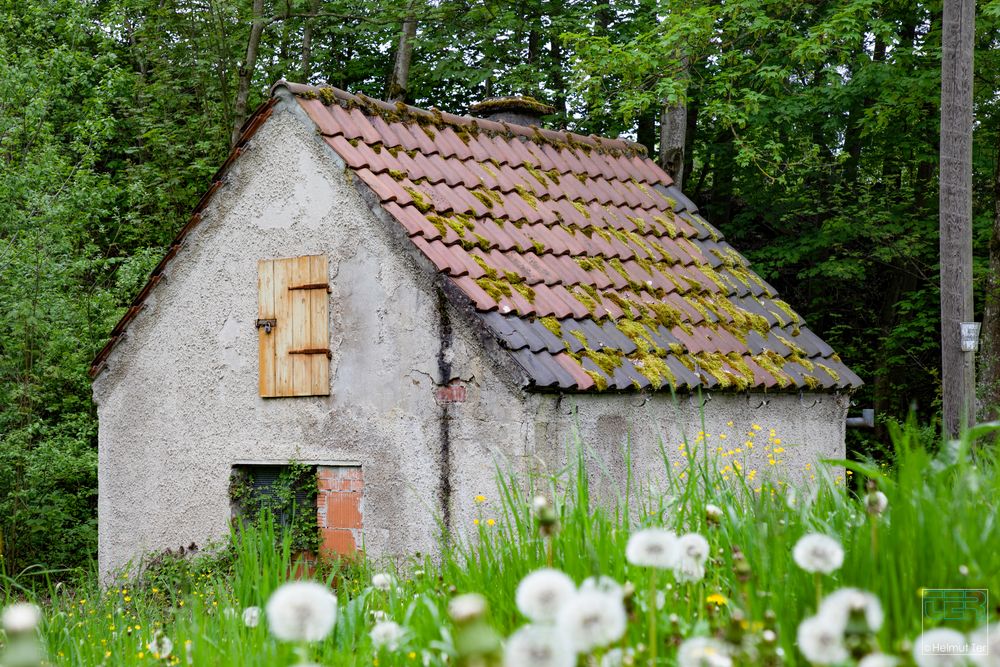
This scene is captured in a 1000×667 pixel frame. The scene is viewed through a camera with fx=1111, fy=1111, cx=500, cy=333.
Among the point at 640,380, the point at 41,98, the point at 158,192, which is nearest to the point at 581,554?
the point at 640,380

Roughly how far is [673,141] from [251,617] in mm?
16036

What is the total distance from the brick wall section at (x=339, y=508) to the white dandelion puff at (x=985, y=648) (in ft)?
24.8

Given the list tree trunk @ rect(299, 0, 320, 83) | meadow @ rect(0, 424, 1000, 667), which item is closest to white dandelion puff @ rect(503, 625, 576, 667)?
meadow @ rect(0, 424, 1000, 667)

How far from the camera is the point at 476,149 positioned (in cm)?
1102

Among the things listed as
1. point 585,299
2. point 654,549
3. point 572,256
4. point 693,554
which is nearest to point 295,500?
point 585,299

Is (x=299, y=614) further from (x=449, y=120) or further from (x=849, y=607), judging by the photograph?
(x=449, y=120)

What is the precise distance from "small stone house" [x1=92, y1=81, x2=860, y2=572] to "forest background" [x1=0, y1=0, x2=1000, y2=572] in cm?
385

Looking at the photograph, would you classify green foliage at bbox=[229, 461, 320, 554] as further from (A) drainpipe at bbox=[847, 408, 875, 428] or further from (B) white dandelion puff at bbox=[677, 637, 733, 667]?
(B) white dandelion puff at bbox=[677, 637, 733, 667]

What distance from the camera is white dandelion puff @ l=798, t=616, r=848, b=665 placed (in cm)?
176

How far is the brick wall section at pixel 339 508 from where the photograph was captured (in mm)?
9141

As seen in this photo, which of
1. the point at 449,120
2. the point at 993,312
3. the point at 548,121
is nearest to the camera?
the point at 449,120

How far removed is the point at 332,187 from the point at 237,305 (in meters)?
1.57

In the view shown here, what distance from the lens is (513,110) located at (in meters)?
12.7

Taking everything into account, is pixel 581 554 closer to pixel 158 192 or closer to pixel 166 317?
pixel 166 317
